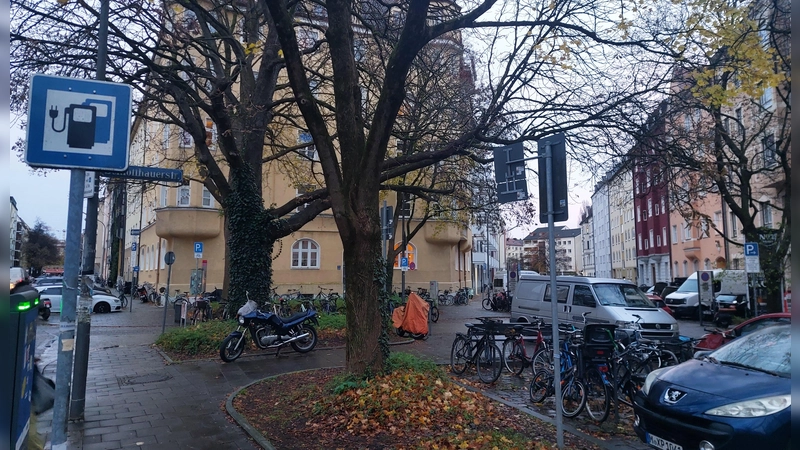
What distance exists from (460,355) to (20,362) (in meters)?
8.81

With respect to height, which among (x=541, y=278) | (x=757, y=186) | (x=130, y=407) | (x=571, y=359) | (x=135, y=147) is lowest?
(x=130, y=407)

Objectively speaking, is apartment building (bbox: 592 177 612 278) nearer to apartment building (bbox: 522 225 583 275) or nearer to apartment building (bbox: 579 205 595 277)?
apartment building (bbox: 522 225 583 275)

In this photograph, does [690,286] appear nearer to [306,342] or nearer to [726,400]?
[306,342]

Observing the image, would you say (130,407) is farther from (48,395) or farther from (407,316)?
(407,316)

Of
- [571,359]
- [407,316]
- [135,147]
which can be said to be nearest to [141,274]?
[135,147]

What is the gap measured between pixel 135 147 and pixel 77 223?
3689 centimetres

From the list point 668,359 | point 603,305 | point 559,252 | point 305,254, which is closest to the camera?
point 668,359

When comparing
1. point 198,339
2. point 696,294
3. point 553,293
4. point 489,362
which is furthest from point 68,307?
point 696,294

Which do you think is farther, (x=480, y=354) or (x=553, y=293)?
(x=480, y=354)

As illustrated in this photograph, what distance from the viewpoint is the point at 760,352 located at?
19.1 ft

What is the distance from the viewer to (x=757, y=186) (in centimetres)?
3119

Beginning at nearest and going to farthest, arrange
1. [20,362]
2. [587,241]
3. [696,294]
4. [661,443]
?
1. [20,362]
2. [661,443]
3. [696,294]
4. [587,241]

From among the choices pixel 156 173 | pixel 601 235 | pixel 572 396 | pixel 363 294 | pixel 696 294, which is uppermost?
pixel 601 235

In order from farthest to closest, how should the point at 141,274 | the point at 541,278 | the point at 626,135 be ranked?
1. the point at 141,274
2. the point at 541,278
3. the point at 626,135
